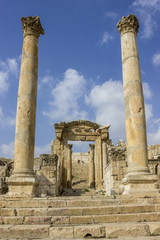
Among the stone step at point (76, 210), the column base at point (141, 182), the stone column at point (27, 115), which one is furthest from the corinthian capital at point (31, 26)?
the stone step at point (76, 210)

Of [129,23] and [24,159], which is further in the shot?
[129,23]

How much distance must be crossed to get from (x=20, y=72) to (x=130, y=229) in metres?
8.99

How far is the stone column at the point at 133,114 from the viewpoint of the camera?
9.73 meters

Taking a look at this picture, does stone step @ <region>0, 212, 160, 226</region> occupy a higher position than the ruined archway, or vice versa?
the ruined archway

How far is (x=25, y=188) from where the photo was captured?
9711mm

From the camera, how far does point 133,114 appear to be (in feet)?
35.3

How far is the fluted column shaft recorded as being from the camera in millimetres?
10312

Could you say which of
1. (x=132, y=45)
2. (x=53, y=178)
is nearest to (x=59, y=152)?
(x=53, y=178)

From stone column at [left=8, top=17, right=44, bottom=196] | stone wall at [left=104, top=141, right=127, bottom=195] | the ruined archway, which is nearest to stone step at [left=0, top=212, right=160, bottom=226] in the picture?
stone column at [left=8, top=17, right=44, bottom=196]

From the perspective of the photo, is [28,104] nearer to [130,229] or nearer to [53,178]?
[53,178]

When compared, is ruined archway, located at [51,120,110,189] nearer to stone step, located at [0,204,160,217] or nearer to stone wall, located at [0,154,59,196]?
stone wall, located at [0,154,59,196]

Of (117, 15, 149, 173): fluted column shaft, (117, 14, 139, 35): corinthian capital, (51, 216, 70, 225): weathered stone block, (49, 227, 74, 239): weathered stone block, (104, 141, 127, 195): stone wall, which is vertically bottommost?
(49, 227, 74, 239): weathered stone block

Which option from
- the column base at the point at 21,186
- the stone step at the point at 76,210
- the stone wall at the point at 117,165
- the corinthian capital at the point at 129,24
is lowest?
the stone step at the point at 76,210

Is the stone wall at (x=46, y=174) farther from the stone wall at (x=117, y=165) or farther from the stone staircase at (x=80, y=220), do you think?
the stone staircase at (x=80, y=220)
